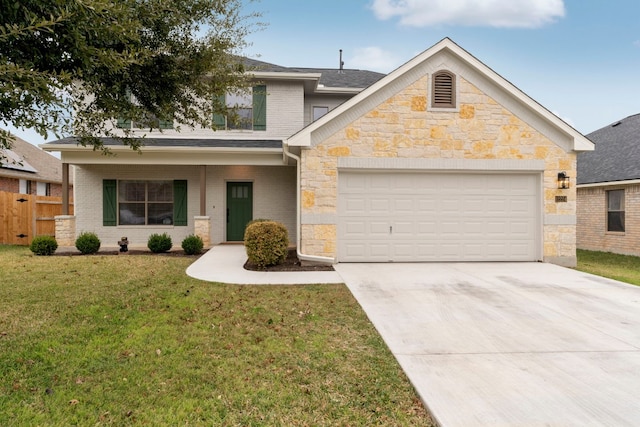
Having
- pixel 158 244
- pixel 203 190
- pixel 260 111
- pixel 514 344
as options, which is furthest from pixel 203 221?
pixel 514 344

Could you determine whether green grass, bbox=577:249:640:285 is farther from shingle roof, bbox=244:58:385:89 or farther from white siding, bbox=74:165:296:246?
shingle roof, bbox=244:58:385:89

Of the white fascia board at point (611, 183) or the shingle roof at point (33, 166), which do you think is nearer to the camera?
the white fascia board at point (611, 183)

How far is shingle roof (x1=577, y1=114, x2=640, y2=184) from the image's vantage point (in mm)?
14623

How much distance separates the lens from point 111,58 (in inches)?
169

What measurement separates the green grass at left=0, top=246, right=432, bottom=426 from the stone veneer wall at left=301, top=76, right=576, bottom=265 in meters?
3.13

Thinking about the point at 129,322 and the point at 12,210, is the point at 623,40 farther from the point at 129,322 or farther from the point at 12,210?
the point at 12,210

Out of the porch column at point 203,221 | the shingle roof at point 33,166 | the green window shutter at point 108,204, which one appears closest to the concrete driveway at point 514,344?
the porch column at point 203,221

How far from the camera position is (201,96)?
6.87 m

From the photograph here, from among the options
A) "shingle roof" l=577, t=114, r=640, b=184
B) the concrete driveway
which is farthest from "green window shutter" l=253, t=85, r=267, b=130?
"shingle roof" l=577, t=114, r=640, b=184

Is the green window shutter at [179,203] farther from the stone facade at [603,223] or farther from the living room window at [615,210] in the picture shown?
the living room window at [615,210]

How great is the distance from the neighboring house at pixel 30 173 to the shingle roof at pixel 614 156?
26660 mm

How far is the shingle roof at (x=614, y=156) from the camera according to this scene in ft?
48.0

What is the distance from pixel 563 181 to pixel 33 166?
28.1 meters

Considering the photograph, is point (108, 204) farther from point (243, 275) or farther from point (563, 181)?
point (563, 181)
